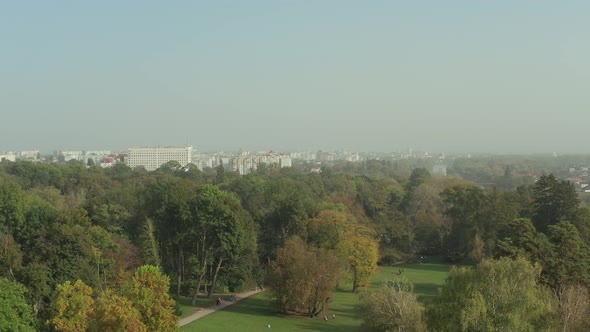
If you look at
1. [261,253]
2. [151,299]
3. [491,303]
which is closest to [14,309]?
[151,299]

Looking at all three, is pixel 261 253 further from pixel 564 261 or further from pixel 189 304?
pixel 564 261

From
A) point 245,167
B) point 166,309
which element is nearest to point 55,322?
point 166,309

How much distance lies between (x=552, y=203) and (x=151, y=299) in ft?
104

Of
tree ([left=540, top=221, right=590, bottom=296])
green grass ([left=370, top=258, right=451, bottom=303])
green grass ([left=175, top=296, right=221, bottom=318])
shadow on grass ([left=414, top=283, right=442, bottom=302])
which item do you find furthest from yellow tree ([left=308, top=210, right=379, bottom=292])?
tree ([left=540, top=221, right=590, bottom=296])

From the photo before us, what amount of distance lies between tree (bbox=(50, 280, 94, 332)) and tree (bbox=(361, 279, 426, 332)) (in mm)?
10651

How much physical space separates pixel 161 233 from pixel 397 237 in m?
23.1

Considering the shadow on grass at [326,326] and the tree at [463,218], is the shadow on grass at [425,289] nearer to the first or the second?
the shadow on grass at [326,326]

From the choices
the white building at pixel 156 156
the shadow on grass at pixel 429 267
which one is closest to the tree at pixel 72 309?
the shadow on grass at pixel 429 267

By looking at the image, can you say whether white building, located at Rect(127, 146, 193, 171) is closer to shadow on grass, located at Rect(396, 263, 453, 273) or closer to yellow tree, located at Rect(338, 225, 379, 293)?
shadow on grass, located at Rect(396, 263, 453, 273)

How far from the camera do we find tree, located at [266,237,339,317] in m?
28.1

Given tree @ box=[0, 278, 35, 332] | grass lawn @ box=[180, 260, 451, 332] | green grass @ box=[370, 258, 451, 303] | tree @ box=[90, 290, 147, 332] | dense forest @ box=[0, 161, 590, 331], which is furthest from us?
green grass @ box=[370, 258, 451, 303]

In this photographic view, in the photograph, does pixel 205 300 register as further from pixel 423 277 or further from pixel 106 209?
pixel 423 277

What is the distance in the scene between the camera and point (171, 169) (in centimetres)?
9356

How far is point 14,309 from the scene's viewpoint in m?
19.3
